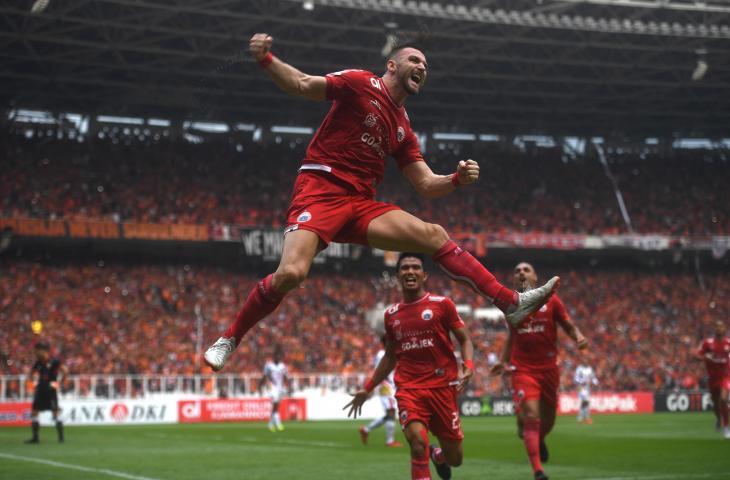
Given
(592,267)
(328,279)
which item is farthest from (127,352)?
(592,267)

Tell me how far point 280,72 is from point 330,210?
1.14 meters

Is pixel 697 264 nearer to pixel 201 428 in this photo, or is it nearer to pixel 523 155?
pixel 523 155

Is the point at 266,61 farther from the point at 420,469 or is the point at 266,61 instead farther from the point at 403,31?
the point at 403,31

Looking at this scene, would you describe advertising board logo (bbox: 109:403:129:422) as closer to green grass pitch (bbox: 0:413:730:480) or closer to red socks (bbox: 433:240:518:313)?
green grass pitch (bbox: 0:413:730:480)

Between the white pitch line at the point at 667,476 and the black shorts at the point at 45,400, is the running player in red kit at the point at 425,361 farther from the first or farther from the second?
the black shorts at the point at 45,400

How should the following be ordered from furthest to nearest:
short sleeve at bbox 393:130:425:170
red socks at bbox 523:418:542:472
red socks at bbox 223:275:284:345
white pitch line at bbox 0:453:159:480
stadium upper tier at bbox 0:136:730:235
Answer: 1. stadium upper tier at bbox 0:136:730:235
2. white pitch line at bbox 0:453:159:480
3. red socks at bbox 523:418:542:472
4. short sleeve at bbox 393:130:425:170
5. red socks at bbox 223:275:284:345

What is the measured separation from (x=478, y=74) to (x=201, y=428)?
81.3 feet

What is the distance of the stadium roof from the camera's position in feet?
130

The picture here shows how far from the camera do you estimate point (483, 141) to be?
58.3 m

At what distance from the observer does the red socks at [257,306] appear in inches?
299

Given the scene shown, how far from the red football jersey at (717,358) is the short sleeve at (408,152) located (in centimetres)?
1477

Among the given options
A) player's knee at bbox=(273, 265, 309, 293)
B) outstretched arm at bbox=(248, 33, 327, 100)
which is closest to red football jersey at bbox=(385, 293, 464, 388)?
player's knee at bbox=(273, 265, 309, 293)

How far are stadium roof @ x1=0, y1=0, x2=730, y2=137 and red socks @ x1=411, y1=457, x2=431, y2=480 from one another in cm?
2848

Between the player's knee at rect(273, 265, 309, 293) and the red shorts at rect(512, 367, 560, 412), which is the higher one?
the player's knee at rect(273, 265, 309, 293)
